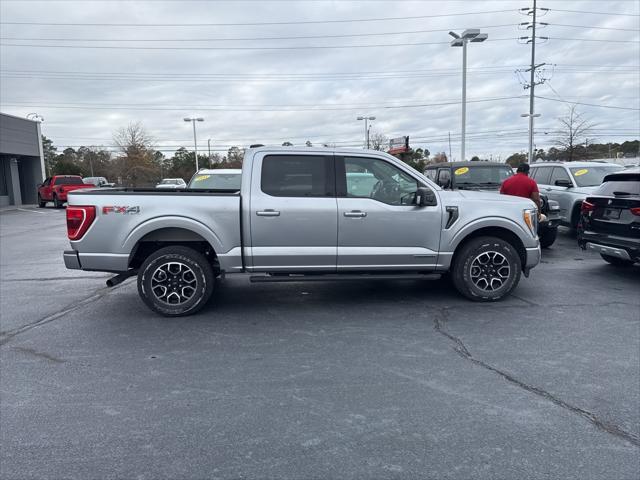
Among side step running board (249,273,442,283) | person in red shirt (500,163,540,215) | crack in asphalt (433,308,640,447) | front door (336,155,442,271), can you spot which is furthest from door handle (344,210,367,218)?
Result: person in red shirt (500,163,540,215)

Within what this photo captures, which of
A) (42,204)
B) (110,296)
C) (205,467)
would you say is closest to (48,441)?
(205,467)

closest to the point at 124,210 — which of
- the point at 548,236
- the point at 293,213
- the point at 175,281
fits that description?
the point at 175,281

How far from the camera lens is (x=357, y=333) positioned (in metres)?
5.14

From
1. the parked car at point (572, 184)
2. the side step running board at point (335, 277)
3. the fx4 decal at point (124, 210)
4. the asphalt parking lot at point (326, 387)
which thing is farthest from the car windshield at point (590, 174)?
the fx4 decal at point (124, 210)

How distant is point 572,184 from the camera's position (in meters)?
11.3

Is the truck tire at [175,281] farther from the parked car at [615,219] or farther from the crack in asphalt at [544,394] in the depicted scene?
the parked car at [615,219]

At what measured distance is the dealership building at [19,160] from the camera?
100 ft

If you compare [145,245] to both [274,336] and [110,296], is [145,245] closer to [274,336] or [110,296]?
[110,296]

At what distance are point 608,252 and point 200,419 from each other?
22.7 feet

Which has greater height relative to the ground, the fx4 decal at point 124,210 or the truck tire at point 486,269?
the fx4 decal at point 124,210

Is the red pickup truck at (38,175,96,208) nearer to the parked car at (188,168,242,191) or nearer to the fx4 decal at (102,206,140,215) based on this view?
the parked car at (188,168,242,191)

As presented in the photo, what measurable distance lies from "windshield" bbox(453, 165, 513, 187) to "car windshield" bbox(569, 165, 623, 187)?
150cm

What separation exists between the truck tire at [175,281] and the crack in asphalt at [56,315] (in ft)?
3.99

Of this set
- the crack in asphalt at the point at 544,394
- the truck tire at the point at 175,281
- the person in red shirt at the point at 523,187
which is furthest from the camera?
the person in red shirt at the point at 523,187
